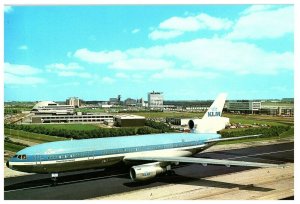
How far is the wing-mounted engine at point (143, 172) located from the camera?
95.3ft

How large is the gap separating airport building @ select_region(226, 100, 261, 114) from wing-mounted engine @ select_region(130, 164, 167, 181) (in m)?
67.2

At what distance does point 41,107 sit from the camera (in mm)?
87438

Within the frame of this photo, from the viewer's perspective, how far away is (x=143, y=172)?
96.0 ft

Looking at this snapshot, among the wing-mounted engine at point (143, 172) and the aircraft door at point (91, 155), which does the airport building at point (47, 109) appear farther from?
the wing-mounted engine at point (143, 172)

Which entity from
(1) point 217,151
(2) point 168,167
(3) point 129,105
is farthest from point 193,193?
(3) point 129,105

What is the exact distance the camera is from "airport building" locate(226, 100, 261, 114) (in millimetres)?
91688

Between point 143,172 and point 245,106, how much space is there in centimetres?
7101

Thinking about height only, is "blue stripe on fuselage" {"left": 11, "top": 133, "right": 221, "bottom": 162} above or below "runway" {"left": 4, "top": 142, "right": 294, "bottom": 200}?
above

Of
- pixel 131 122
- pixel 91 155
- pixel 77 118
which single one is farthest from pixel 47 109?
pixel 91 155

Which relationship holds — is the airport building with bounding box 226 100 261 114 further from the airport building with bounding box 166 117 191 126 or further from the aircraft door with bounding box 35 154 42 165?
the aircraft door with bounding box 35 154 42 165

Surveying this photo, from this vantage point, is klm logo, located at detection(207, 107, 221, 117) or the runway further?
klm logo, located at detection(207, 107, 221, 117)

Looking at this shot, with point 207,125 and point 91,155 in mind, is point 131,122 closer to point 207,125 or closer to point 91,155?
point 207,125

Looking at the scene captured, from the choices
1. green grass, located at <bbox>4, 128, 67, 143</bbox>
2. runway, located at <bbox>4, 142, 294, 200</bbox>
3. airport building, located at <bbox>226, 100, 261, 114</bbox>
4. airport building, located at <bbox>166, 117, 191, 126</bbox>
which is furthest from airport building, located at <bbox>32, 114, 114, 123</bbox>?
runway, located at <bbox>4, 142, 294, 200</bbox>
